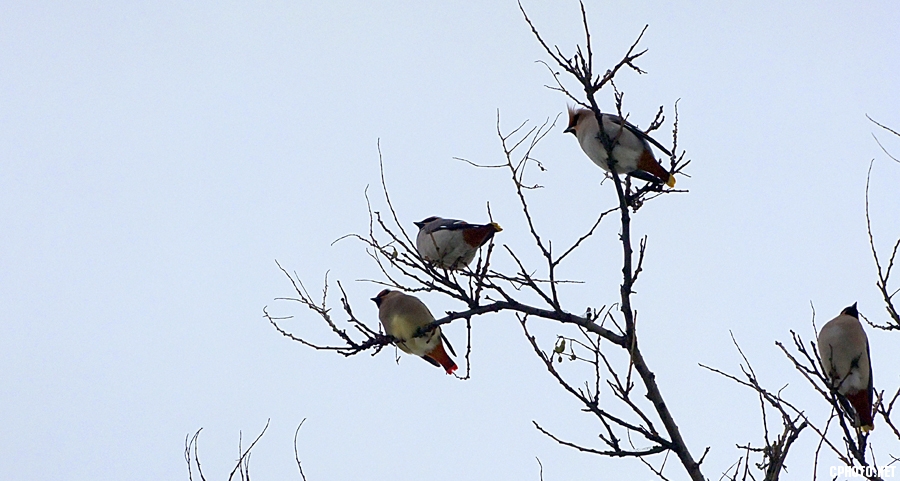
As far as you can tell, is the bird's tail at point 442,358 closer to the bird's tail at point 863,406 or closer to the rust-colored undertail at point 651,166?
the rust-colored undertail at point 651,166

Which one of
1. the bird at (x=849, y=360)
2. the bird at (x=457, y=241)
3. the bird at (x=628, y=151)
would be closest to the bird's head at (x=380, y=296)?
the bird at (x=457, y=241)

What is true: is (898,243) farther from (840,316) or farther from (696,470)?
(840,316)

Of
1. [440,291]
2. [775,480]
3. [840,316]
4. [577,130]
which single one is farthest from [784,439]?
[577,130]

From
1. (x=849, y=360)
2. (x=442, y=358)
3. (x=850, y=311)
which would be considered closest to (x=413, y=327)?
(x=442, y=358)

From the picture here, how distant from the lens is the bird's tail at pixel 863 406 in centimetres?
330

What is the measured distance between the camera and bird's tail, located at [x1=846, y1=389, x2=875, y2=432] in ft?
10.8

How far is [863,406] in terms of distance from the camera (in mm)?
3439

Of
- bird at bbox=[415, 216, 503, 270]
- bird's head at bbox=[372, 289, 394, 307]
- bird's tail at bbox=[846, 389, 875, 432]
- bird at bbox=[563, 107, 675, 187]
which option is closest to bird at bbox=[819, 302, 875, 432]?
bird's tail at bbox=[846, 389, 875, 432]

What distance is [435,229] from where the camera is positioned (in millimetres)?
4230

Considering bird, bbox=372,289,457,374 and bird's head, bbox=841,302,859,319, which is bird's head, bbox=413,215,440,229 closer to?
bird, bbox=372,289,457,374

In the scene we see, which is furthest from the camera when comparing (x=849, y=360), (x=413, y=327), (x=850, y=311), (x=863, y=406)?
(x=850, y=311)

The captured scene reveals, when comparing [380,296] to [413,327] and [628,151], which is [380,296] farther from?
[628,151]

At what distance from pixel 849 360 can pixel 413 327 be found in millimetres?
1793

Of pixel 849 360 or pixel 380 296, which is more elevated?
pixel 380 296
